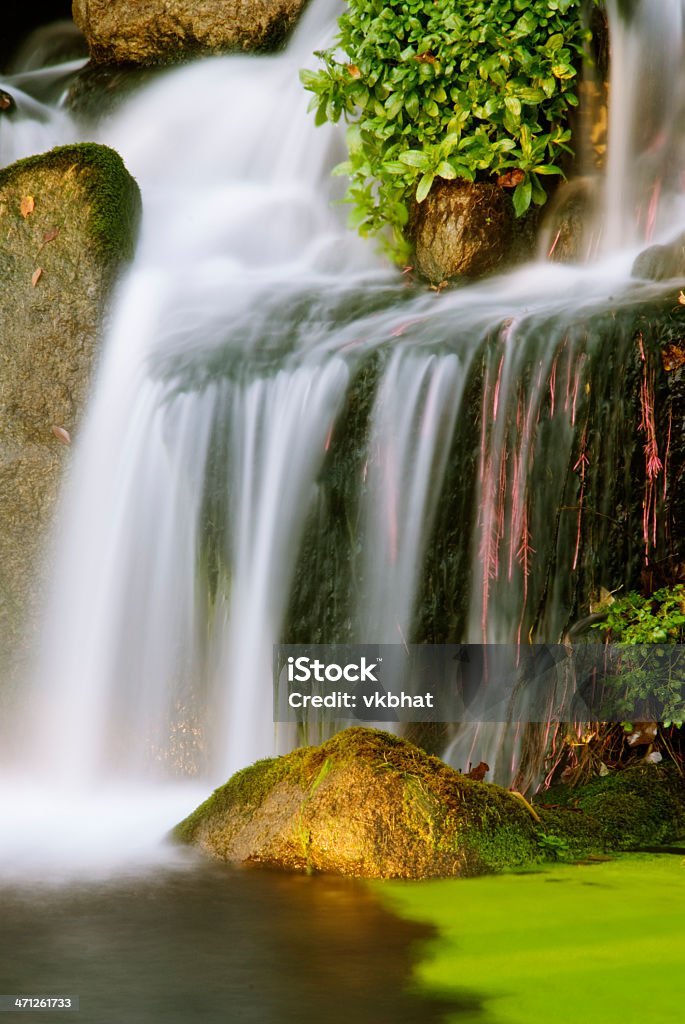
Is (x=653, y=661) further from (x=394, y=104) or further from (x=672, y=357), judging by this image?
(x=394, y=104)

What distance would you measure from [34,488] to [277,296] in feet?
5.27

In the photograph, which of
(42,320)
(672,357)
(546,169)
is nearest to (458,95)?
(546,169)

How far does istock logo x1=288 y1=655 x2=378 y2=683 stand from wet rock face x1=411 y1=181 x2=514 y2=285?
2474 millimetres

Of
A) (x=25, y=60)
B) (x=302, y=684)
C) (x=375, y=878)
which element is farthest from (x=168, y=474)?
(x=25, y=60)

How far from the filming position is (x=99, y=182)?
291 inches

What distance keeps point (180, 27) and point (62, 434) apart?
14.8ft

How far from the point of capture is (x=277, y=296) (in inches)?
287

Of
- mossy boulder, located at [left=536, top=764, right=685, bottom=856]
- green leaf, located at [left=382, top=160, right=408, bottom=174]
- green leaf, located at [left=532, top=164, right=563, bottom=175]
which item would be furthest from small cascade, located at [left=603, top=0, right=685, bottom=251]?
mossy boulder, located at [left=536, top=764, right=685, bottom=856]

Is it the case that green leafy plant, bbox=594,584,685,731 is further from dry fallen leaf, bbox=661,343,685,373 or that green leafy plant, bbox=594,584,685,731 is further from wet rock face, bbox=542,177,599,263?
wet rock face, bbox=542,177,599,263

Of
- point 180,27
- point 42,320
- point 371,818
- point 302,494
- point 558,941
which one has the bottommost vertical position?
point 558,941

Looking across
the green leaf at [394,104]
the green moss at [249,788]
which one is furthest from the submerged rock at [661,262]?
the green moss at [249,788]

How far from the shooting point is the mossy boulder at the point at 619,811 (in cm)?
447

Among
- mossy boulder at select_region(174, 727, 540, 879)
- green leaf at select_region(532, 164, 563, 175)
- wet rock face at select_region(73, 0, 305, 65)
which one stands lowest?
mossy boulder at select_region(174, 727, 540, 879)
